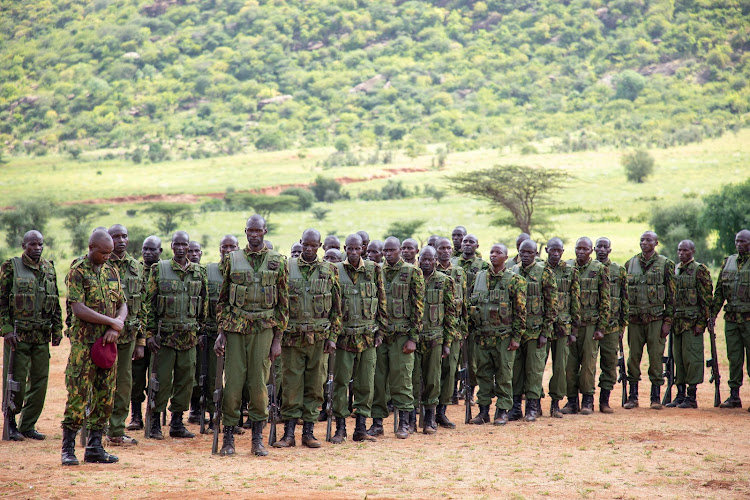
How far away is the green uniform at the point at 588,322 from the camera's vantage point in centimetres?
1144

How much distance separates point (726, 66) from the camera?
98125mm

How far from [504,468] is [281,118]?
8755cm

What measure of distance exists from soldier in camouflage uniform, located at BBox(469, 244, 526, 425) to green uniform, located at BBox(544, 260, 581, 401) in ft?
2.17

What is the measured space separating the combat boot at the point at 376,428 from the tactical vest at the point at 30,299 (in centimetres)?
368

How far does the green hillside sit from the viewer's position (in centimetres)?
8606

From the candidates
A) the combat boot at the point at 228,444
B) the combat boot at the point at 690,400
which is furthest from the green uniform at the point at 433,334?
the combat boot at the point at 690,400

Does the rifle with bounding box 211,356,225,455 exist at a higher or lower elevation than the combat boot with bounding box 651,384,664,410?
higher

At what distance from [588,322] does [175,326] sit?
537 centimetres

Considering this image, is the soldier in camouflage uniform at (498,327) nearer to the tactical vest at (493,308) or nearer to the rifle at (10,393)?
the tactical vest at (493,308)

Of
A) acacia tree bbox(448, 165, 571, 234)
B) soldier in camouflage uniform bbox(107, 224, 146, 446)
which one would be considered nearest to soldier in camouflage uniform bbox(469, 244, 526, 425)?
soldier in camouflage uniform bbox(107, 224, 146, 446)

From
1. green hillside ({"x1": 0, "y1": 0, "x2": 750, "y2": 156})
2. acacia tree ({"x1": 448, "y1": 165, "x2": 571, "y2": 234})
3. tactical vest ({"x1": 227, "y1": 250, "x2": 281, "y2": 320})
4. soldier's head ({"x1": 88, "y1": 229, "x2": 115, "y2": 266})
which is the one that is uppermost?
green hillside ({"x1": 0, "y1": 0, "x2": 750, "y2": 156})

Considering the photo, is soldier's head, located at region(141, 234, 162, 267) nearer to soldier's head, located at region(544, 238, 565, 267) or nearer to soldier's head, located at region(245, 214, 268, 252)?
soldier's head, located at region(245, 214, 268, 252)

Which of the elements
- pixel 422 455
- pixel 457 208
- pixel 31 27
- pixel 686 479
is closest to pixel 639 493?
pixel 686 479

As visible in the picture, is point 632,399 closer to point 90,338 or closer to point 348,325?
point 348,325
